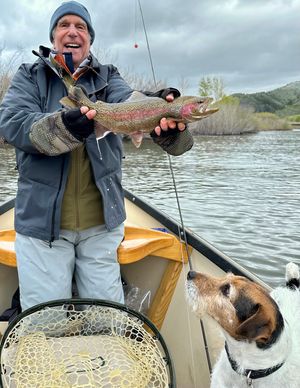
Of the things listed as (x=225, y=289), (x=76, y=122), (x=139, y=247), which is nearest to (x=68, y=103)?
(x=76, y=122)

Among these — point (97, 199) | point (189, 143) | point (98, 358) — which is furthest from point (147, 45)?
point (98, 358)

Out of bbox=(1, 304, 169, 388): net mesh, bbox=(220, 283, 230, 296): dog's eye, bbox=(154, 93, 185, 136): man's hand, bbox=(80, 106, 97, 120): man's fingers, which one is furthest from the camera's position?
bbox=(154, 93, 185, 136): man's hand

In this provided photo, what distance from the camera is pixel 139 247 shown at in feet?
11.1

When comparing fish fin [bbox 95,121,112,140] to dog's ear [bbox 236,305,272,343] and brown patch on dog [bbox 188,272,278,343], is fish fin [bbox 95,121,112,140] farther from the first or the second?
dog's ear [bbox 236,305,272,343]

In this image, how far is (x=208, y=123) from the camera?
4328 centimetres

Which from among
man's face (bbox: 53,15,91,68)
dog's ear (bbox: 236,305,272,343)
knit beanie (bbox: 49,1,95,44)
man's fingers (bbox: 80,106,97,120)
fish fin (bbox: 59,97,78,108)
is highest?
knit beanie (bbox: 49,1,95,44)

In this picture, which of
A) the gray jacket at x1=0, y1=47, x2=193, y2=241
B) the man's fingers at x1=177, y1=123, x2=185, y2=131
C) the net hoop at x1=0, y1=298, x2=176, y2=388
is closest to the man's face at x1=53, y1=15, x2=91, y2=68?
the gray jacket at x1=0, y1=47, x2=193, y2=241

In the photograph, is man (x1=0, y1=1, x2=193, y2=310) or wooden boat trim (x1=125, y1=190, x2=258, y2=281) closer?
man (x1=0, y1=1, x2=193, y2=310)

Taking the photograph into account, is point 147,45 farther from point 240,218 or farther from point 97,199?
point 240,218

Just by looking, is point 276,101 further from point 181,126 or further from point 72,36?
point 181,126

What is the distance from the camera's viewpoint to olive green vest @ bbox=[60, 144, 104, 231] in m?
2.97

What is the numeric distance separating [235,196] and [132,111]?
11.6 m

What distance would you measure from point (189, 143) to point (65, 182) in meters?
0.93

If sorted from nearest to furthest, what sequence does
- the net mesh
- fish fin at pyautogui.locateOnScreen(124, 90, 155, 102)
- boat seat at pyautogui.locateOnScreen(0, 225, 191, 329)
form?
the net mesh, fish fin at pyautogui.locateOnScreen(124, 90, 155, 102), boat seat at pyautogui.locateOnScreen(0, 225, 191, 329)
